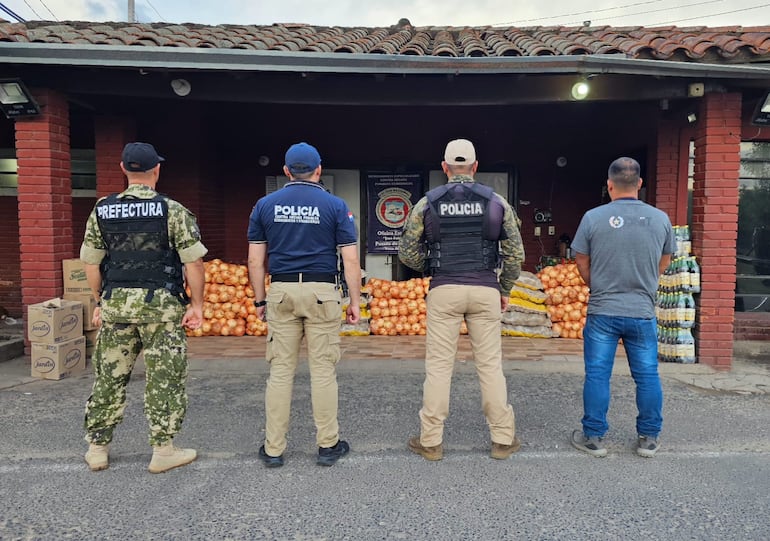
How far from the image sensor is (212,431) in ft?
13.1

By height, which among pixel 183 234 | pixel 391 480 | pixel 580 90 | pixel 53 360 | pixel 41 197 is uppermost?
pixel 580 90

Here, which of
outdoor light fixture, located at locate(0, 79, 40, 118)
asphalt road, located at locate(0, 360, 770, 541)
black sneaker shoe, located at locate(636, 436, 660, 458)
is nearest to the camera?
asphalt road, located at locate(0, 360, 770, 541)

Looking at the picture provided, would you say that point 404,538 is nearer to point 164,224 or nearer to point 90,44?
point 164,224

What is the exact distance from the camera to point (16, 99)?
5.47 metres

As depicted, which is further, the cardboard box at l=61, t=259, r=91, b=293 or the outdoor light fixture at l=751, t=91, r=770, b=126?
the cardboard box at l=61, t=259, r=91, b=293

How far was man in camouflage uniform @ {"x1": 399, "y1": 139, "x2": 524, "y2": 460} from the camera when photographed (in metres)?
3.47

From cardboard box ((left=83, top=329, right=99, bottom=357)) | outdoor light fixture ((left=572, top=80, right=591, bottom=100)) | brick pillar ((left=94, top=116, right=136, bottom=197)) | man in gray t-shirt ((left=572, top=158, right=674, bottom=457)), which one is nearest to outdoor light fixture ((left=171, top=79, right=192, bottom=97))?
brick pillar ((left=94, top=116, right=136, bottom=197))

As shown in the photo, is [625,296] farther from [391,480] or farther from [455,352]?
[391,480]

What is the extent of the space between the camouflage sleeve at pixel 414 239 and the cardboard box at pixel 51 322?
11.9 ft

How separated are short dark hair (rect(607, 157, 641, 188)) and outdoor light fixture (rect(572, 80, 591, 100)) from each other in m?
2.49

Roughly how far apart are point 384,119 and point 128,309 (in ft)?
22.0

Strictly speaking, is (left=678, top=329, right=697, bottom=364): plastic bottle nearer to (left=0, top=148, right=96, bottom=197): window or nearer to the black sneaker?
the black sneaker

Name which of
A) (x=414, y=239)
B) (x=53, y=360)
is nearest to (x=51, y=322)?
(x=53, y=360)

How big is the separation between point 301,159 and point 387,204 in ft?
19.9
